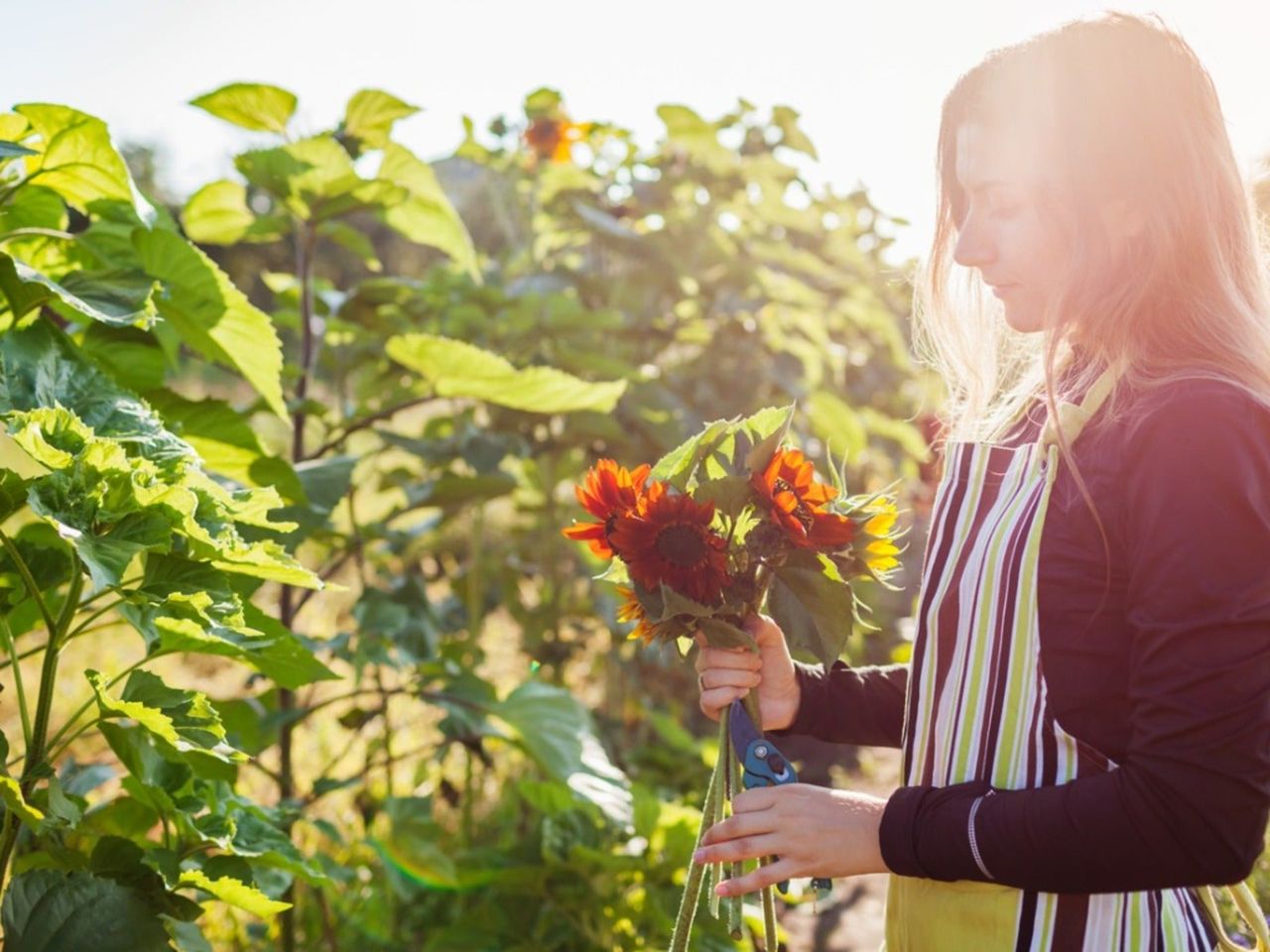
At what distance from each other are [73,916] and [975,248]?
2.84ft

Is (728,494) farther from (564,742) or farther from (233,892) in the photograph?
(564,742)

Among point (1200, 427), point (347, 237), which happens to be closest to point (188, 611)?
point (1200, 427)

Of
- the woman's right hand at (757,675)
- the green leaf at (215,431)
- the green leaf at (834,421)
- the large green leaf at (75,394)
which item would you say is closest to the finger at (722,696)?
the woman's right hand at (757,675)

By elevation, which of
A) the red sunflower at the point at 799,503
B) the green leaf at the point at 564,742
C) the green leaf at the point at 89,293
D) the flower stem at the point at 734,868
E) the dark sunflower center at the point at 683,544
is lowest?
the green leaf at the point at 564,742

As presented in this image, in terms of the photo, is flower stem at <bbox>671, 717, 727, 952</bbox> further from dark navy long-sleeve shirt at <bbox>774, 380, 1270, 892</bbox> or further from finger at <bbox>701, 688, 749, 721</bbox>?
dark navy long-sleeve shirt at <bbox>774, 380, 1270, 892</bbox>

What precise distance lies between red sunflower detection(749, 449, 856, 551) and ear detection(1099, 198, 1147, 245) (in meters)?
0.30

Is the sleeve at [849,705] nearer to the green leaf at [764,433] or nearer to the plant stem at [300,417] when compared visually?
the green leaf at [764,433]

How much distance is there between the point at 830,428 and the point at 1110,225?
68.5 inches

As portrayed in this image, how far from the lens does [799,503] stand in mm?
927

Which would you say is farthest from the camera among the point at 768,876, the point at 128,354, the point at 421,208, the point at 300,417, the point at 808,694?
the point at 300,417

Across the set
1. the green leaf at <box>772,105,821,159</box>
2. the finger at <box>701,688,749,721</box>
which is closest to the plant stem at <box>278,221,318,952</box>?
the finger at <box>701,688,749,721</box>

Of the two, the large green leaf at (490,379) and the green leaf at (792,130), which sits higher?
the green leaf at (792,130)

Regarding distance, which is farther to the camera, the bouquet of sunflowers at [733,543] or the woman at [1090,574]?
the bouquet of sunflowers at [733,543]

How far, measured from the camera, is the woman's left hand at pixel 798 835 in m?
0.90
